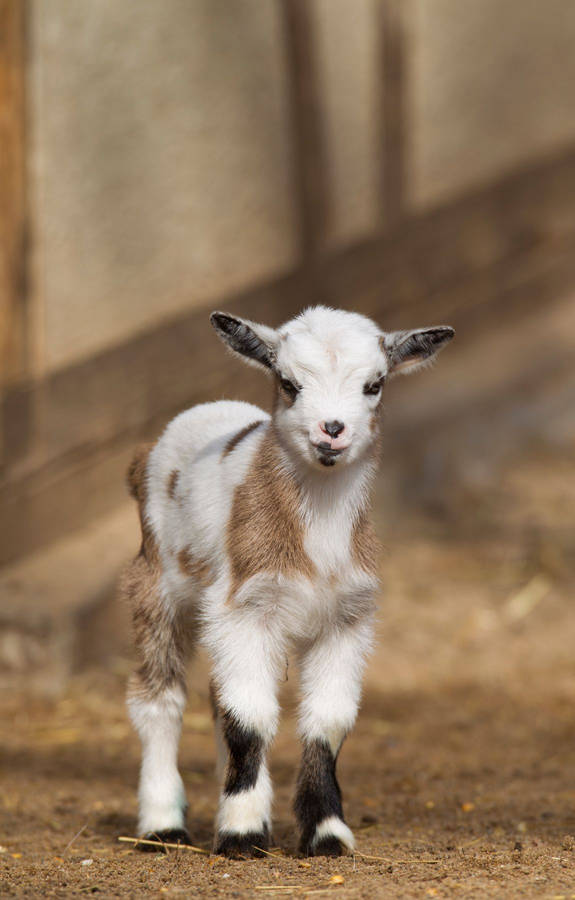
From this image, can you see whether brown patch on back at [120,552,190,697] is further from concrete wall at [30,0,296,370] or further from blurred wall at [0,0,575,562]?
concrete wall at [30,0,296,370]

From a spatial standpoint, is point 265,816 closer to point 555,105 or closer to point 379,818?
point 379,818

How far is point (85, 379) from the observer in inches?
325

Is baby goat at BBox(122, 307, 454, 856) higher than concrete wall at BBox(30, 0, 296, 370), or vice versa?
concrete wall at BBox(30, 0, 296, 370)

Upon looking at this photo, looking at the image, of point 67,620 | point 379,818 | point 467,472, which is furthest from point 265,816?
point 467,472

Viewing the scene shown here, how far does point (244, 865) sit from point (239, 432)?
1556 millimetres

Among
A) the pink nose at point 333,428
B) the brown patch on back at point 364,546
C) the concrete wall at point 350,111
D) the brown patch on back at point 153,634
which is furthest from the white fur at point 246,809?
the concrete wall at point 350,111

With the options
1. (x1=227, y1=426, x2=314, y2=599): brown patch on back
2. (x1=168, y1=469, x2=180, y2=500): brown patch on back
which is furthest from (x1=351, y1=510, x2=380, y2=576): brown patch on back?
(x1=168, y1=469, x2=180, y2=500): brown patch on back

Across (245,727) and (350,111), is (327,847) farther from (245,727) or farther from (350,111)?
(350,111)

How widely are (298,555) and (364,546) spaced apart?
285mm

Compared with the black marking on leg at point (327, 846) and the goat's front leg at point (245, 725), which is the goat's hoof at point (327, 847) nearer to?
the black marking on leg at point (327, 846)

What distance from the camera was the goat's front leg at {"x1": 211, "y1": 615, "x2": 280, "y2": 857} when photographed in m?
4.59

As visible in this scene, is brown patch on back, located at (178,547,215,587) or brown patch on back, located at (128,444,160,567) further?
brown patch on back, located at (128,444,160,567)

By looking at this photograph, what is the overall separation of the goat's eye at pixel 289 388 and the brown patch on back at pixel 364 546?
53 cm

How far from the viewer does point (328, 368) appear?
4.49m
